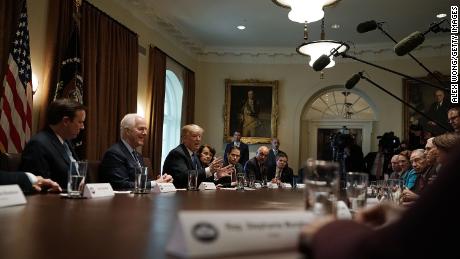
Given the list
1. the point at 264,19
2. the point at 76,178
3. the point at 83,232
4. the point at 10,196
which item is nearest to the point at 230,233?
the point at 83,232

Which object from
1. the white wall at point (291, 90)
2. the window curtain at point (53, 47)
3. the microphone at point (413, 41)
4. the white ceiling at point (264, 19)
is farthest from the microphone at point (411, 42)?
the white wall at point (291, 90)

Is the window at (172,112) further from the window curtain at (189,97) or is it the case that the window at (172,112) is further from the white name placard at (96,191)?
the white name placard at (96,191)

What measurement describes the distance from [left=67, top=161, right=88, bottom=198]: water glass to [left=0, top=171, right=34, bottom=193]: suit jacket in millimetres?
253

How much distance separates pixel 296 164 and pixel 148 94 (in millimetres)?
4177

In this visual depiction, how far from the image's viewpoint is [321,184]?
1.01 m

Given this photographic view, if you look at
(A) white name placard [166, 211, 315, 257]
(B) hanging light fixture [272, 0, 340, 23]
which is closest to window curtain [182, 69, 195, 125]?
(B) hanging light fixture [272, 0, 340, 23]

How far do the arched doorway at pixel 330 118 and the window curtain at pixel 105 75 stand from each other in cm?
491

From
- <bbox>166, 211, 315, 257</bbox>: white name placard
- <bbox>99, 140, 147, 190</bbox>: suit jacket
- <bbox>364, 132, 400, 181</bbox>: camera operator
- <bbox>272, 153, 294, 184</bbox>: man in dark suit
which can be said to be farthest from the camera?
<bbox>364, 132, 400, 181</bbox>: camera operator

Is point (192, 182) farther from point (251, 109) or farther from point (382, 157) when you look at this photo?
point (251, 109)

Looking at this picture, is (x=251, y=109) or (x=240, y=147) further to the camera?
(x=251, y=109)

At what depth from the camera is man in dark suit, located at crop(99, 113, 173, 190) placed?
10.3 feet

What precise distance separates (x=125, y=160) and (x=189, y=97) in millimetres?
6403

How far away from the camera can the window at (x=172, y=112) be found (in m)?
9.27

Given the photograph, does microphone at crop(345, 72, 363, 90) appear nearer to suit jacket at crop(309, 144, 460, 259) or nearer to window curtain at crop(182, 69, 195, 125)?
suit jacket at crop(309, 144, 460, 259)
